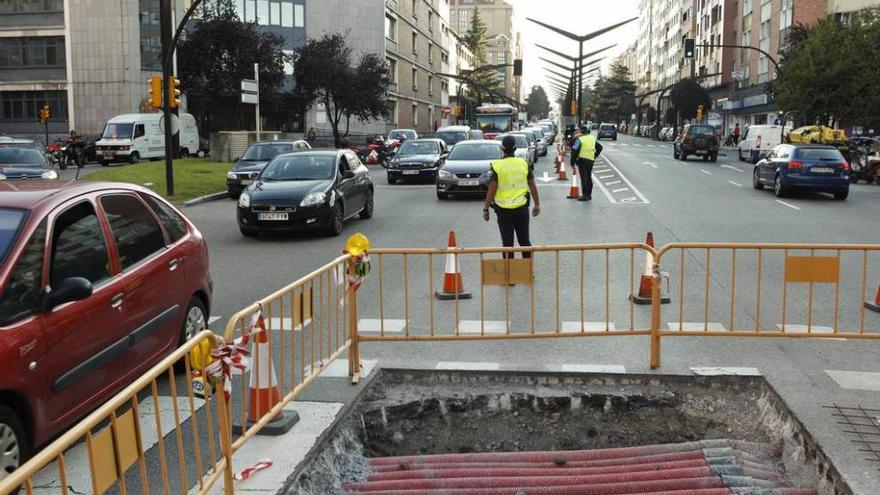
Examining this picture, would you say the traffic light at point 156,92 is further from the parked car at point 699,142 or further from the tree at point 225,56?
the parked car at point 699,142

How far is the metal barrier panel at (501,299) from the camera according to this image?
6965 millimetres

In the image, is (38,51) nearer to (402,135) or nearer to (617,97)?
(402,135)

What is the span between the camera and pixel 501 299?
30.8 feet

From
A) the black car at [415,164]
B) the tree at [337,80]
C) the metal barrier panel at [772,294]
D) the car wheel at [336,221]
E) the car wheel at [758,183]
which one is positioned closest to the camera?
the metal barrier panel at [772,294]

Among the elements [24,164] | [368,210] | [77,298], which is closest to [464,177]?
[368,210]

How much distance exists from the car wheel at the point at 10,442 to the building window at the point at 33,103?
180 ft

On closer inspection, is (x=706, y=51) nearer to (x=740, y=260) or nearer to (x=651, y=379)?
(x=740, y=260)

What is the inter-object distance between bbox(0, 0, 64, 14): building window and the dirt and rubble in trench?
55059 millimetres

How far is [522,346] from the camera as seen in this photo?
7289 millimetres

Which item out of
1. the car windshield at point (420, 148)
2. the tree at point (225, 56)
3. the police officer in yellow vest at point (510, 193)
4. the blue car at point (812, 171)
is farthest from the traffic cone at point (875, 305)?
the tree at point (225, 56)

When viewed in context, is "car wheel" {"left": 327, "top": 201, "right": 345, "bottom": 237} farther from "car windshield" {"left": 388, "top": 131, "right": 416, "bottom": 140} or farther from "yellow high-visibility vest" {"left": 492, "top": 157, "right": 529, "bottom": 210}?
"car windshield" {"left": 388, "top": 131, "right": 416, "bottom": 140}

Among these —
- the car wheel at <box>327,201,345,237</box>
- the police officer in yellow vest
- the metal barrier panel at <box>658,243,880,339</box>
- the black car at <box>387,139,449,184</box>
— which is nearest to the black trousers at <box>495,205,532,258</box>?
the police officer in yellow vest

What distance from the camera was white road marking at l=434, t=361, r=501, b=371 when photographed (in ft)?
20.8

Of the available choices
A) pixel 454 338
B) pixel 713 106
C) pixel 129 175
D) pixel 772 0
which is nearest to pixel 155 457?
pixel 454 338
